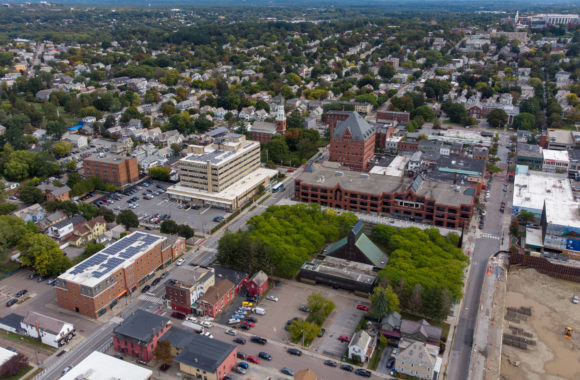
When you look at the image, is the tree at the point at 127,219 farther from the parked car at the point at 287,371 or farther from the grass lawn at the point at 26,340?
the parked car at the point at 287,371

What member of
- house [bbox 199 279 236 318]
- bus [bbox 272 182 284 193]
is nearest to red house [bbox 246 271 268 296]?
house [bbox 199 279 236 318]

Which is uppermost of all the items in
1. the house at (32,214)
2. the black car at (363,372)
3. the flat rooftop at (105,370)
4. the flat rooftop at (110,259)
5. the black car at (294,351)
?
the flat rooftop at (110,259)

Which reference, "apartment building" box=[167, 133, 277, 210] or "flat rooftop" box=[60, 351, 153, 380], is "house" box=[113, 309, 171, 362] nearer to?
"flat rooftop" box=[60, 351, 153, 380]

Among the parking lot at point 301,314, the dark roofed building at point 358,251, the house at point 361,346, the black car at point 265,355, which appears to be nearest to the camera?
the house at point 361,346

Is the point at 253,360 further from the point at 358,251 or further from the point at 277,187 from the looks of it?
the point at 277,187

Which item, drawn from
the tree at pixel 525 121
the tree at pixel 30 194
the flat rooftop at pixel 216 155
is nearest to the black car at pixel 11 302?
the tree at pixel 30 194

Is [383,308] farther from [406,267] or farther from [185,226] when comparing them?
[185,226]

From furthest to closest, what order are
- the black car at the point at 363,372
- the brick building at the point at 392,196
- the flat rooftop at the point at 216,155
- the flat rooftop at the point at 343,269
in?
the flat rooftop at the point at 216,155, the brick building at the point at 392,196, the flat rooftop at the point at 343,269, the black car at the point at 363,372
